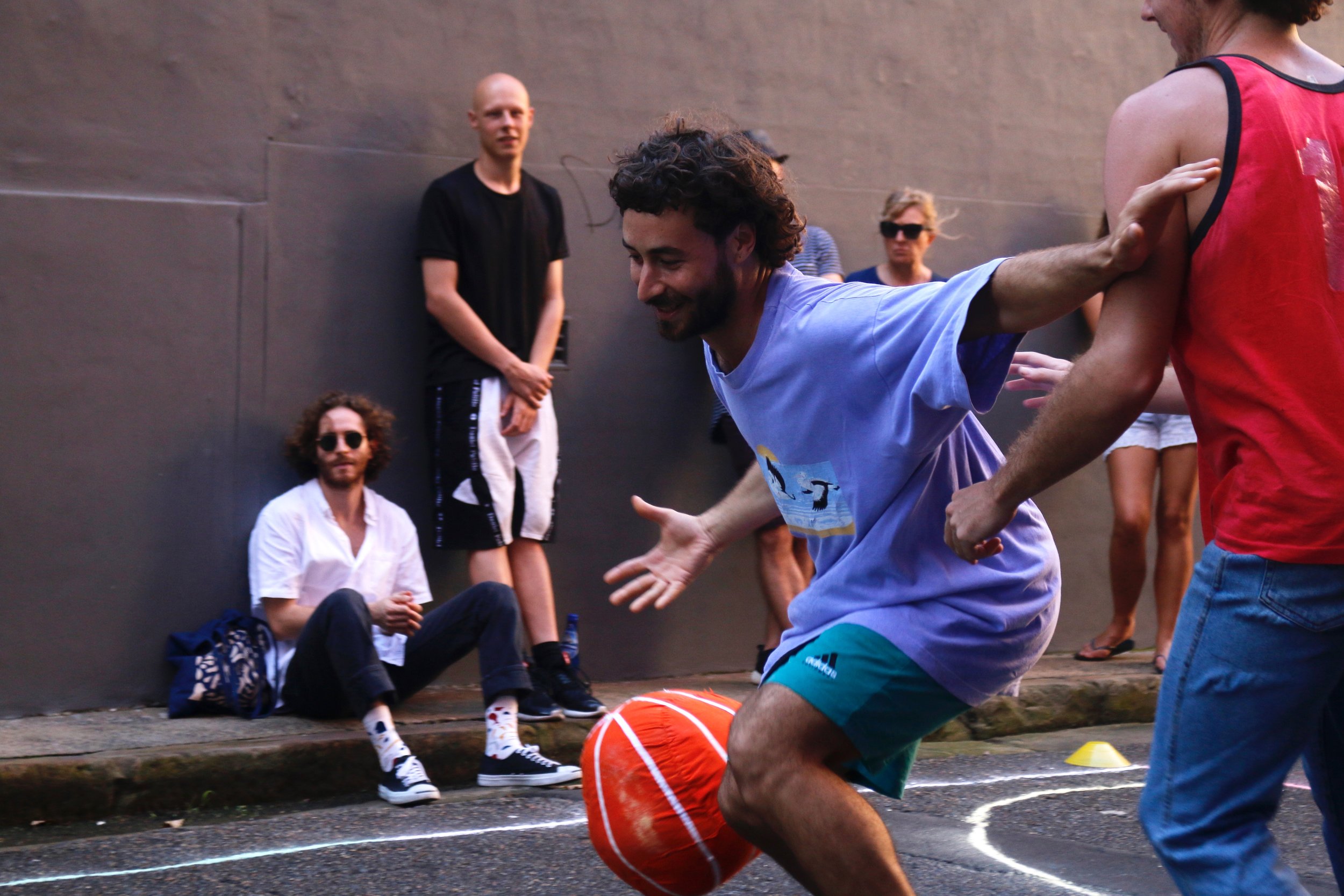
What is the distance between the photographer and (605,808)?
3217 mm

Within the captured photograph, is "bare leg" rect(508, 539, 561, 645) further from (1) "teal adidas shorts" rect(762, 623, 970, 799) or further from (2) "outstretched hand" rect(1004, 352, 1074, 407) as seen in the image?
(2) "outstretched hand" rect(1004, 352, 1074, 407)

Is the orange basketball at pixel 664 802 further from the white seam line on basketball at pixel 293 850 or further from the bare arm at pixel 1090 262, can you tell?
the white seam line on basketball at pixel 293 850

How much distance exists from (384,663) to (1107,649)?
13.4 ft

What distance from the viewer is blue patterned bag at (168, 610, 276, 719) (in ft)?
18.2

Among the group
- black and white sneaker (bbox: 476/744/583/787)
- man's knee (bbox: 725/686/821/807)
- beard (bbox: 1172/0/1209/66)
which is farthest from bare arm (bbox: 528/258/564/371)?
beard (bbox: 1172/0/1209/66)

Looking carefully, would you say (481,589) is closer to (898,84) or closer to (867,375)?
(867,375)

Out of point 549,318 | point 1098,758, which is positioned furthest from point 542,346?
point 1098,758

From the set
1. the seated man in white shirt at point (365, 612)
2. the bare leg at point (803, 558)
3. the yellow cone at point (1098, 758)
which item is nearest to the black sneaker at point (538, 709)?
the seated man in white shirt at point (365, 612)

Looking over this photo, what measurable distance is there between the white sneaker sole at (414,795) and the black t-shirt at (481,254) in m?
1.87

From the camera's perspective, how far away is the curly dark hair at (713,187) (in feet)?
9.78

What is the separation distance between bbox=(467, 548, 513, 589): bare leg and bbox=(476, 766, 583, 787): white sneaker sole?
0.99 meters

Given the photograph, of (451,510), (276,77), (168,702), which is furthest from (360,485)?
(276,77)

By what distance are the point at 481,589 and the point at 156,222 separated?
2.06 m

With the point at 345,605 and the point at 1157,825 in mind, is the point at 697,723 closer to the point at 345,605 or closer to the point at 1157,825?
the point at 1157,825
